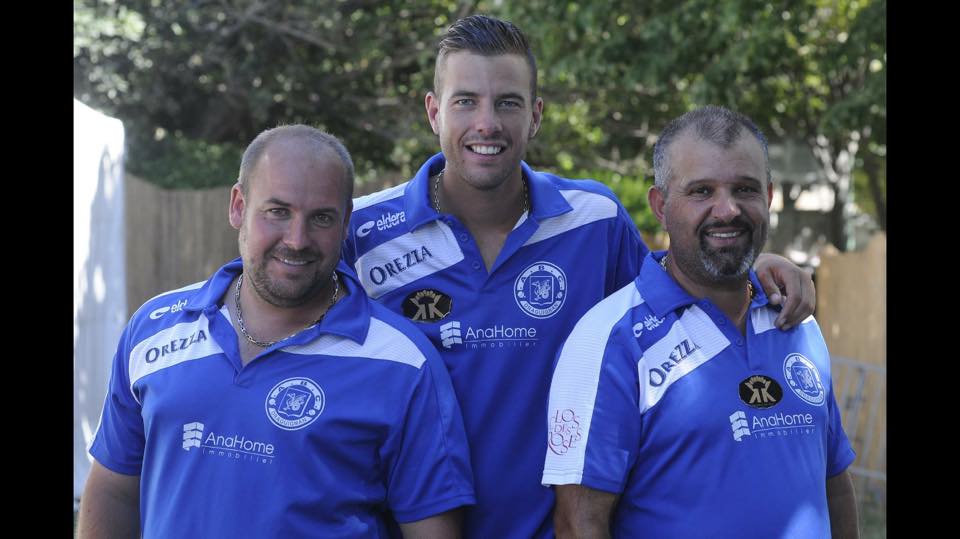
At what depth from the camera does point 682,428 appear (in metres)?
2.87

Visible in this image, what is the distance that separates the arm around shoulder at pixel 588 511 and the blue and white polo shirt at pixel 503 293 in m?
0.38

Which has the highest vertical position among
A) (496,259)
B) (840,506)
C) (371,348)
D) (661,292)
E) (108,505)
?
(496,259)

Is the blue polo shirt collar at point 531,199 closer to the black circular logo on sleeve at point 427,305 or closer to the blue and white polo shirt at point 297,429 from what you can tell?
the black circular logo on sleeve at point 427,305

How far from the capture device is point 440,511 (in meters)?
2.97

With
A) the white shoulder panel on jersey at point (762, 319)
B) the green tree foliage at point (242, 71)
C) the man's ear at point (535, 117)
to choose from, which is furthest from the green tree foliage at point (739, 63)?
the white shoulder panel on jersey at point (762, 319)

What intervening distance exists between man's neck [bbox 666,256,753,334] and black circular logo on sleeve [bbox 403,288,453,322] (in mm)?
707

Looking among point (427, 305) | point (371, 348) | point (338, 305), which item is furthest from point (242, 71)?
point (371, 348)

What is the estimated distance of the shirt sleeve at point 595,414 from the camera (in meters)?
2.85

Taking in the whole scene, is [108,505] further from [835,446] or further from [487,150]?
[835,446]

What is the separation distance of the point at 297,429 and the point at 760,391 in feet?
4.06

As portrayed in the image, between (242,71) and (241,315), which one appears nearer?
(241,315)

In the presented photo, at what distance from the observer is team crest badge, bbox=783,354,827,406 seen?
120 inches

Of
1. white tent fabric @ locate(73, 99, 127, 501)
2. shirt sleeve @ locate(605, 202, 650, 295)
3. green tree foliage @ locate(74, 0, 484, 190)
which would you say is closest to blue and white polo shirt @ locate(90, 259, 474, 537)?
shirt sleeve @ locate(605, 202, 650, 295)
